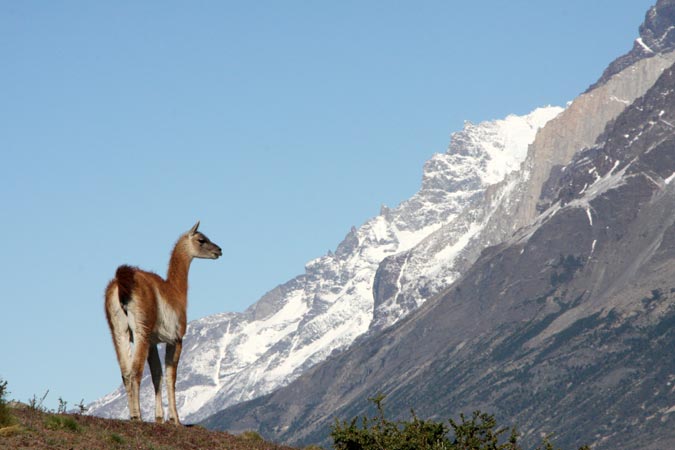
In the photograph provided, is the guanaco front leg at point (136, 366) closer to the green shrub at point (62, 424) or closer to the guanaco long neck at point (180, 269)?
the guanaco long neck at point (180, 269)

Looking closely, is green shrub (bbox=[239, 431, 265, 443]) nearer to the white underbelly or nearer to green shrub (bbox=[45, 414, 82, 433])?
the white underbelly

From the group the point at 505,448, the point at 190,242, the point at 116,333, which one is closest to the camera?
the point at 505,448

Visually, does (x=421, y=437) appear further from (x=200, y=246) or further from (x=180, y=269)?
(x=200, y=246)

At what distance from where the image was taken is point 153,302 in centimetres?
4172

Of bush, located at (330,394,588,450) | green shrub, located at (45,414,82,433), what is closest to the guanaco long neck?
green shrub, located at (45,414,82,433)

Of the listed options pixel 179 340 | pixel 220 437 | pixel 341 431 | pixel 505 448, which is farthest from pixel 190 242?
pixel 505 448

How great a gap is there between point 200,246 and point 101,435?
1208 cm

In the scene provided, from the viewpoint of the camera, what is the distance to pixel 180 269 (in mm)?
45625

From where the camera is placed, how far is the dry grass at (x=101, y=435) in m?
33.9

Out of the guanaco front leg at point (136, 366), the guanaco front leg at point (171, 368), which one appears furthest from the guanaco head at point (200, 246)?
the guanaco front leg at point (136, 366)

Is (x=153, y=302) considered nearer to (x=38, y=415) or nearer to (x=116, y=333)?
(x=116, y=333)

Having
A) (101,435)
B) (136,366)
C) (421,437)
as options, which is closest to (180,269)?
(136,366)

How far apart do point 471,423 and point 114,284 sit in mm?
14652

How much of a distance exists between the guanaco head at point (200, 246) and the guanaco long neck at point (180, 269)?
0.84ft
